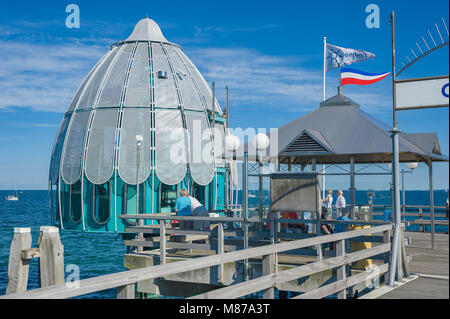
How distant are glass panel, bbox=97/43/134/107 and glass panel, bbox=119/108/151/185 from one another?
1208mm

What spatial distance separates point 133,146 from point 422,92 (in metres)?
25.9

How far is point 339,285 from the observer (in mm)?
7805

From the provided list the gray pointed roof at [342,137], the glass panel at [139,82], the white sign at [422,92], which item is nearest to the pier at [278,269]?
the gray pointed roof at [342,137]

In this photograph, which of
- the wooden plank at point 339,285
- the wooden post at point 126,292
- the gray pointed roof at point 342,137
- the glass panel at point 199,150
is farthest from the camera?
the glass panel at point 199,150

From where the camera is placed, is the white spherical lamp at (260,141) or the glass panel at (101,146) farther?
the glass panel at (101,146)

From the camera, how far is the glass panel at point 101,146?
3192 cm

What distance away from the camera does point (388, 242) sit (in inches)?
392

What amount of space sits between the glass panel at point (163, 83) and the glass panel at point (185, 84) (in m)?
0.50

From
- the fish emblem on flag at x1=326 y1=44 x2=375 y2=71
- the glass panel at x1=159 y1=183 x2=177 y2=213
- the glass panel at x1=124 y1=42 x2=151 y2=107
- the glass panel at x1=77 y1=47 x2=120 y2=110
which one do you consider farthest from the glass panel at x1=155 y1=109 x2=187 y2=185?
the fish emblem on flag at x1=326 y1=44 x2=375 y2=71

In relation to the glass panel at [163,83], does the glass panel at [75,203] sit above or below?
below

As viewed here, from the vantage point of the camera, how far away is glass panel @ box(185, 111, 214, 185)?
33594 mm

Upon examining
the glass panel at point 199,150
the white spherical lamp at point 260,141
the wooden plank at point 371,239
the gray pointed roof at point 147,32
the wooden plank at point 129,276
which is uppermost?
the gray pointed roof at point 147,32

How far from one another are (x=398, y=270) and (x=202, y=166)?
25.2 metres

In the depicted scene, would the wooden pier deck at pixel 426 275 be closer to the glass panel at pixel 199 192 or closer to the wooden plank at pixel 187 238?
the wooden plank at pixel 187 238
